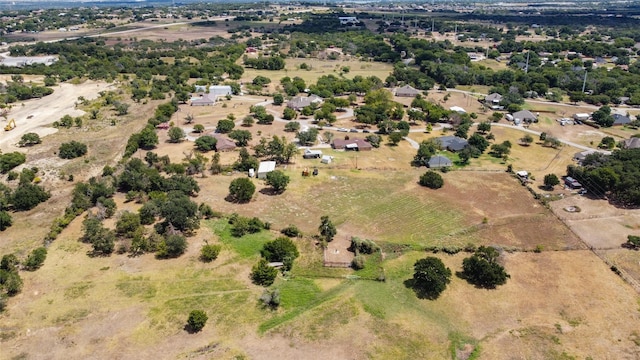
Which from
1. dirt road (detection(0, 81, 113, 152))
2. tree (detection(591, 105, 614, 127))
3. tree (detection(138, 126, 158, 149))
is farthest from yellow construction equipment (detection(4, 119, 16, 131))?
tree (detection(591, 105, 614, 127))

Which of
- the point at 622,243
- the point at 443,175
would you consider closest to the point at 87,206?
the point at 443,175

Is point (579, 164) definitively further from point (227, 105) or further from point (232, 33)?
point (232, 33)

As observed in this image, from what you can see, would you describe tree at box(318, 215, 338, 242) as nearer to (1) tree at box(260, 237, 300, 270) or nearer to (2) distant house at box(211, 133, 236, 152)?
(1) tree at box(260, 237, 300, 270)

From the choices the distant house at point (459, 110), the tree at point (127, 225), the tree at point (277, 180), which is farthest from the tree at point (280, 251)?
the distant house at point (459, 110)

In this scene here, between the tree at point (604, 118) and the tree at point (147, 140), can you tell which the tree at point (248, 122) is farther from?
the tree at point (604, 118)

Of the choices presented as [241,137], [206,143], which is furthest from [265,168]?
[206,143]

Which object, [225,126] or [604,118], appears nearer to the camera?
[225,126]

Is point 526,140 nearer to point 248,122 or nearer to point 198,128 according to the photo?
point 248,122
